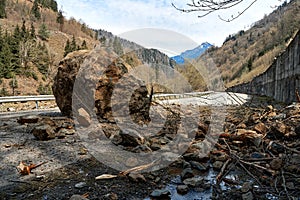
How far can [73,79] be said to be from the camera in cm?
557

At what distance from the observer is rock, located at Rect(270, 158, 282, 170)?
8.31 ft

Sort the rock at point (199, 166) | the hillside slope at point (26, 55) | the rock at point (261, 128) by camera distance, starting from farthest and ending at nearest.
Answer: the hillside slope at point (26, 55) < the rock at point (261, 128) < the rock at point (199, 166)

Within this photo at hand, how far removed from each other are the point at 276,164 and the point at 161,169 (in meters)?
1.16

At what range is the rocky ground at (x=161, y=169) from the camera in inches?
86.4

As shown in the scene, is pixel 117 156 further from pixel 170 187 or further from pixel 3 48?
pixel 3 48

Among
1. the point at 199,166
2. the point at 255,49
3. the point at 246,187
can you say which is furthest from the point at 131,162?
the point at 255,49

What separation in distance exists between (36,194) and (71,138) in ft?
6.15

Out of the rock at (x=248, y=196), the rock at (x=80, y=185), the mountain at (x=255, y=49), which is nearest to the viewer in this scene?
the rock at (x=248, y=196)

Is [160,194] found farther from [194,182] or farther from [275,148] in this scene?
[275,148]

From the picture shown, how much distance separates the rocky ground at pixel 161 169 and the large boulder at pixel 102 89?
101cm

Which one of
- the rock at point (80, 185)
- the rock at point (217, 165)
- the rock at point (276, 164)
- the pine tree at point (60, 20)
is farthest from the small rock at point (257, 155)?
the pine tree at point (60, 20)

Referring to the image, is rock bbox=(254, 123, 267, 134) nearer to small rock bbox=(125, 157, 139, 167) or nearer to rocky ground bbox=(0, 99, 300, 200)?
rocky ground bbox=(0, 99, 300, 200)

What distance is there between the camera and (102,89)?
519 cm

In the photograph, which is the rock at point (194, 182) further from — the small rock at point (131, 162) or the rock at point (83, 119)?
the rock at point (83, 119)
